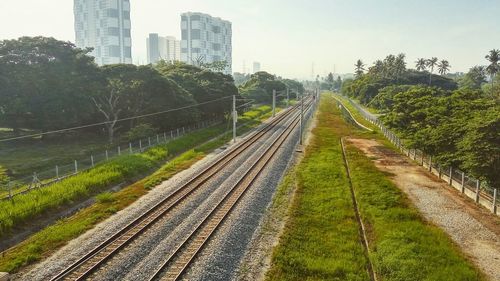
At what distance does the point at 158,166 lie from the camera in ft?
122

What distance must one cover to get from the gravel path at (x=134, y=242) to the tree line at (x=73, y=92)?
2355cm

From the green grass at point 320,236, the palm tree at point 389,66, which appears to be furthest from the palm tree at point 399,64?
the green grass at point 320,236

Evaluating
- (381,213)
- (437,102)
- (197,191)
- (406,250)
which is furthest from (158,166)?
(437,102)

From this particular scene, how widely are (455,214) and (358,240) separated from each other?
8.23 metres

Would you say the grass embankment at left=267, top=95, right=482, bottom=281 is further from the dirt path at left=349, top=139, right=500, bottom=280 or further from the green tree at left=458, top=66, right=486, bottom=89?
the green tree at left=458, top=66, right=486, bottom=89

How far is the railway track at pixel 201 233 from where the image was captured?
51.0ft

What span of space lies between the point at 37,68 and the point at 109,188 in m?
26.8

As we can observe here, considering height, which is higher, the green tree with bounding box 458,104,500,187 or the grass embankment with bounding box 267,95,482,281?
the green tree with bounding box 458,104,500,187

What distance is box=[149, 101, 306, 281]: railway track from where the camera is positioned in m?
15.5

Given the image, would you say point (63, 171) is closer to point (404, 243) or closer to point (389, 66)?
point (404, 243)

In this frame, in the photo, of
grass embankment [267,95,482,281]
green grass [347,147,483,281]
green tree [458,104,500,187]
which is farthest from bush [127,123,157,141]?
green tree [458,104,500,187]

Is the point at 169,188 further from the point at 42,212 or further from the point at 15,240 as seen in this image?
the point at 15,240

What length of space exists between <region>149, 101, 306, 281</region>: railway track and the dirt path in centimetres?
1178

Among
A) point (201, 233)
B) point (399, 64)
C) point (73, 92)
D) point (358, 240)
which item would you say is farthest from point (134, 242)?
point (399, 64)
